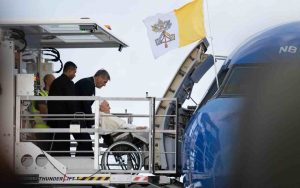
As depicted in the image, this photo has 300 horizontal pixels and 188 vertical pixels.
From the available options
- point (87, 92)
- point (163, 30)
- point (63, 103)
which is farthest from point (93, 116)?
point (163, 30)

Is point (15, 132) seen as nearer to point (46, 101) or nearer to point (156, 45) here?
point (46, 101)

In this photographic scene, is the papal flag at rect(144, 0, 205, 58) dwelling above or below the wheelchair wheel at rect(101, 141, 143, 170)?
above

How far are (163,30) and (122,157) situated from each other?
A: 212cm

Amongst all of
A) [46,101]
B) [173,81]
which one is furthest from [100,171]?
[173,81]

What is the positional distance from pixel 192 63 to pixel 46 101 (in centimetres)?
245

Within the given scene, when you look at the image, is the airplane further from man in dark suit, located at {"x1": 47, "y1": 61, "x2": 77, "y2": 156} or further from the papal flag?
the papal flag

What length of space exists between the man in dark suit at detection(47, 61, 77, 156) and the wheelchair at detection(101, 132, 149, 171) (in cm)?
62

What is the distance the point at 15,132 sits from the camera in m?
8.88

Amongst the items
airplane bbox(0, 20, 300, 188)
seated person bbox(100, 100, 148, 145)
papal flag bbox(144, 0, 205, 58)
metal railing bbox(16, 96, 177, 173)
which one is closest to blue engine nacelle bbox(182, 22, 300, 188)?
airplane bbox(0, 20, 300, 188)

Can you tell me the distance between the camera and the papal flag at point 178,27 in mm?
8812

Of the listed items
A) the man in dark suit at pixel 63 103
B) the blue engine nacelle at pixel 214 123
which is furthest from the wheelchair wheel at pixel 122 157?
the blue engine nacelle at pixel 214 123

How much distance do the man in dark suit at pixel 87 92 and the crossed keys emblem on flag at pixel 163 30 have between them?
1.39 m

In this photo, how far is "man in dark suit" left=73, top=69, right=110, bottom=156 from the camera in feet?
31.1

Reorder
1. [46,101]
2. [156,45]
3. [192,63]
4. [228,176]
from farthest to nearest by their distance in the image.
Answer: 1. [192,63]
2. [46,101]
3. [156,45]
4. [228,176]
